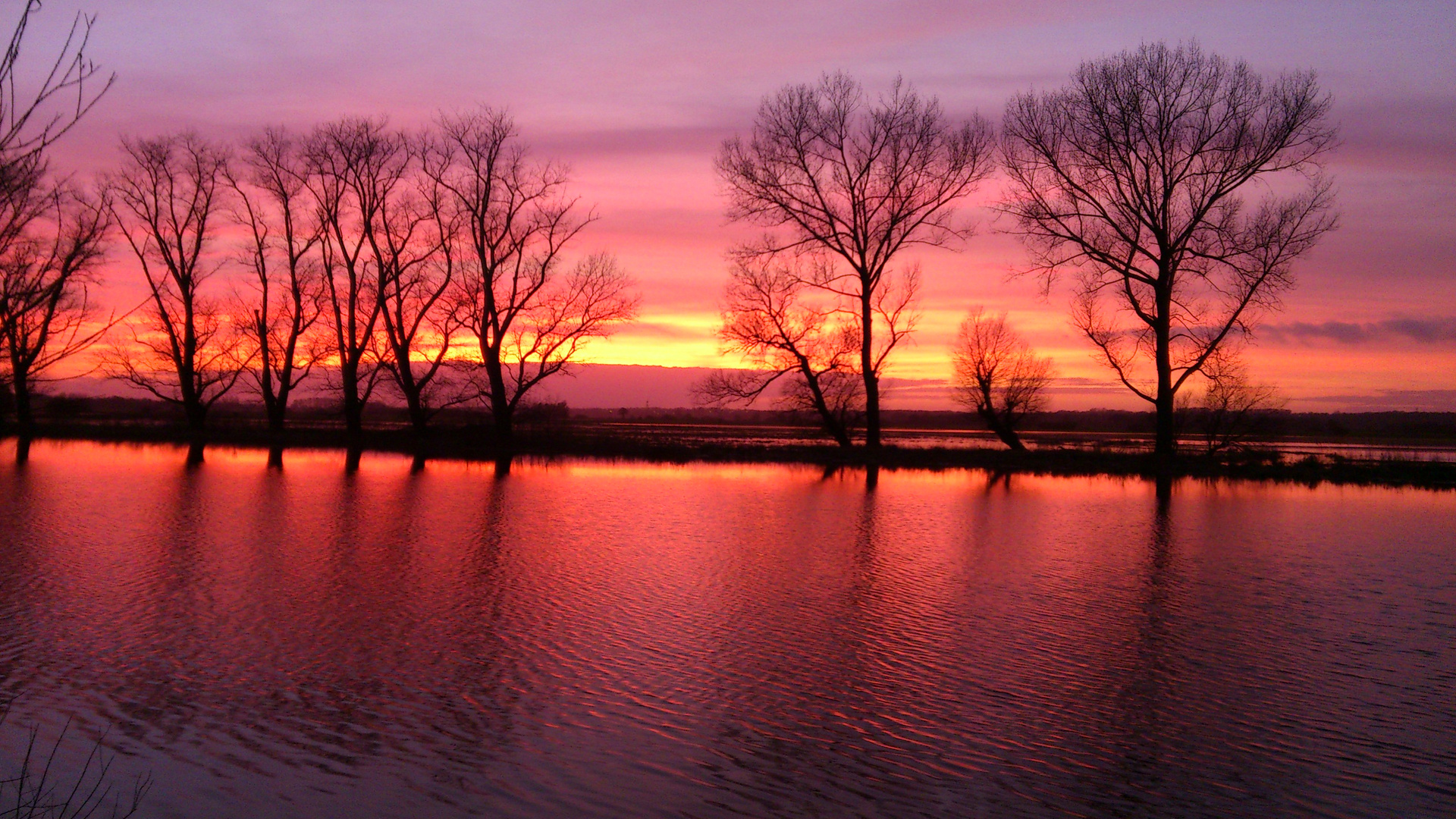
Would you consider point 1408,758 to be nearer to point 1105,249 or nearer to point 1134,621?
point 1134,621

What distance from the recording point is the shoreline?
24125 mm

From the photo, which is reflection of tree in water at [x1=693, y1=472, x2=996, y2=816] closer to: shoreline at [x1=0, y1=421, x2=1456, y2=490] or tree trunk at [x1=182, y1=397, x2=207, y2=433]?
shoreline at [x1=0, y1=421, x2=1456, y2=490]

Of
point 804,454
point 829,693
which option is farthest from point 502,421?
point 829,693

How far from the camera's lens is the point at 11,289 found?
3867 millimetres

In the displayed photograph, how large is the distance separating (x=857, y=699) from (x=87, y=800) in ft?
14.3

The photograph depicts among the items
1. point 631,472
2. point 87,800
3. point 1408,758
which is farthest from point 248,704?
point 631,472

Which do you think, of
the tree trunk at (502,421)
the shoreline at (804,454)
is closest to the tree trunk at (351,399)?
the shoreline at (804,454)

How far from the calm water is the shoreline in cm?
962

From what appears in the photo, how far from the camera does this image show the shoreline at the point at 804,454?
24.1 m

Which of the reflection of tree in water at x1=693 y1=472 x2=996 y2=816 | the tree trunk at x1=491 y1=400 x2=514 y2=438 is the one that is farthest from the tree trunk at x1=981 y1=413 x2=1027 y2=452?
the reflection of tree in water at x1=693 y1=472 x2=996 y2=816

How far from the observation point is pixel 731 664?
7.57 m

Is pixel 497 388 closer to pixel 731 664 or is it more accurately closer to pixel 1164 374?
pixel 1164 374

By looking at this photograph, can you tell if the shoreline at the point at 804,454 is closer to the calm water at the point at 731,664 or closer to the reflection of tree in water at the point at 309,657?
the calm water at the point at 731,664

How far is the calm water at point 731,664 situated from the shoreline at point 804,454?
9.62 meters
